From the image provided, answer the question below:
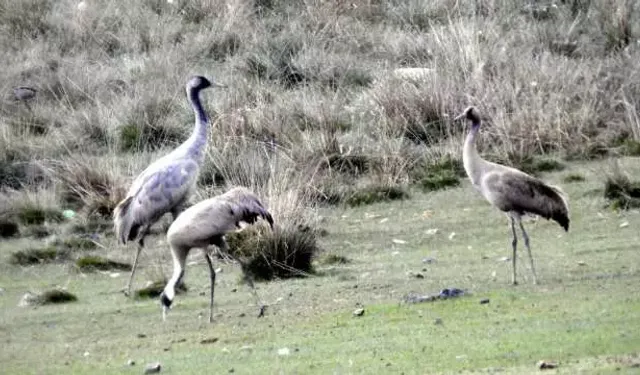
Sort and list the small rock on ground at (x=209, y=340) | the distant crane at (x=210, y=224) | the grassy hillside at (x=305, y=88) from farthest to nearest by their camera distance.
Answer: the grassy hillside at (x=305, y=88) < the distant crane at (x=210, y=224) < the small rock on ground at (x=209, y=340)

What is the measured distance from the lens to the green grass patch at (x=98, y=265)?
1549 cm

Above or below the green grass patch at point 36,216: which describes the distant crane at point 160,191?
above

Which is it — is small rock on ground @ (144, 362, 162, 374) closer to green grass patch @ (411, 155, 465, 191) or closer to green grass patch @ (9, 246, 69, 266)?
green grass patch @ (9, 246, 69, 266)

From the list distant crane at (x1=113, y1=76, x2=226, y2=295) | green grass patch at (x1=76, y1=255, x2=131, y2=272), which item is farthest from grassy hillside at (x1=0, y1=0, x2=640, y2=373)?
distant crane at (x1=113, y1=76, x2=226, y2=295)

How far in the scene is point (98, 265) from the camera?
1557 cm

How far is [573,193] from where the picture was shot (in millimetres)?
17047

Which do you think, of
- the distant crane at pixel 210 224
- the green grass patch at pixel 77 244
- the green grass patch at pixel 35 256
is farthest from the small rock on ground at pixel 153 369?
the green grass patch at pixel 77 244

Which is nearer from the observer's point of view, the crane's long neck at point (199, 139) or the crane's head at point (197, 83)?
the crane's long neck at point (199, 139)

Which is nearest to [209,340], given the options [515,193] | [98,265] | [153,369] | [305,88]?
[153,369]

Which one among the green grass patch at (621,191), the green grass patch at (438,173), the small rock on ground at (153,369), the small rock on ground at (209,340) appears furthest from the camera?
the green grass patch at (438,173)

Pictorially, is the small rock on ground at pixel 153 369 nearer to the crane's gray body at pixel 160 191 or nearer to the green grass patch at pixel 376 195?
the crane's gray body at pixel 160 191

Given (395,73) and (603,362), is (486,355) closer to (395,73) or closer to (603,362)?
(603,362)

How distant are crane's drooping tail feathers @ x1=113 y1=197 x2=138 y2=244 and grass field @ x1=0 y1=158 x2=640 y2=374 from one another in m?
0.47

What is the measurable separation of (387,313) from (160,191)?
153 inches
